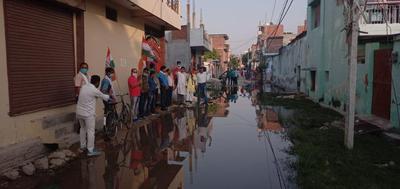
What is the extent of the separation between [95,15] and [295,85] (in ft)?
62.4

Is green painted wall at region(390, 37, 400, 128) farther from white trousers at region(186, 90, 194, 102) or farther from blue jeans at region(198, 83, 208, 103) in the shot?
white trousers at region(186, 90, 194, 102)

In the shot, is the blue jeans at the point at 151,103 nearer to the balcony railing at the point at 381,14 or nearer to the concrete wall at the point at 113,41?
the concrete wall at the point at 113,41

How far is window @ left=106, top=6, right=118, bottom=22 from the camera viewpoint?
11.2m

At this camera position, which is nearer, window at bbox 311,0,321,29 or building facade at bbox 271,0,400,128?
building facade at bbox 271,0,400,128

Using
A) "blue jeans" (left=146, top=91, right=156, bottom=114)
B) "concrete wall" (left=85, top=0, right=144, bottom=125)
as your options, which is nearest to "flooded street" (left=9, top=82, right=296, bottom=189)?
"blue jeans" (left=146, top=91, right=156, bottom=114)

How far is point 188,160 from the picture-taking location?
734 cm

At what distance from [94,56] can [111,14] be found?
208 cm

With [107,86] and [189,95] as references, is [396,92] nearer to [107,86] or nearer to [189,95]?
[107,86]

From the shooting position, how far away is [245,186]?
5742 mm

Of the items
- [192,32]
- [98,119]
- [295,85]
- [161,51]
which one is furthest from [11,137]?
[192,32]

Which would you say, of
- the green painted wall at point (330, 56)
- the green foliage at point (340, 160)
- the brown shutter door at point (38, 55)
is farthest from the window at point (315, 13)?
the brown shutter door at point (38, 55)

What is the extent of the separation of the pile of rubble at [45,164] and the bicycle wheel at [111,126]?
5.83 ft

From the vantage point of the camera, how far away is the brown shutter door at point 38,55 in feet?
22.4

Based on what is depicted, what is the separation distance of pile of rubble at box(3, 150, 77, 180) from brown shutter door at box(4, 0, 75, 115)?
1057 millimetres
